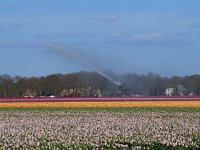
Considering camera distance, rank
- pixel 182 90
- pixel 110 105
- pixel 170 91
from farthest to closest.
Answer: pixel 182 90
pixel 170 91
pixel 110 105

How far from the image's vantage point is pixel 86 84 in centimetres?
8019

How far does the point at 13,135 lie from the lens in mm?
18984

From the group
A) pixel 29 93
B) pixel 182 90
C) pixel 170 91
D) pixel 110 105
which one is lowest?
pixel 110 105

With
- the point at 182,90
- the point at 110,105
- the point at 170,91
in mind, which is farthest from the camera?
the point at 182,90

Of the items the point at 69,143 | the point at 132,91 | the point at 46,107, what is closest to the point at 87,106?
the point at 46,107

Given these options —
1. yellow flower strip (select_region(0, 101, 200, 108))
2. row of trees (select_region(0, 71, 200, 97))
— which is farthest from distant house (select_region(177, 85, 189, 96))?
yellow flower strip (select_region(0, 101, 200, 108))

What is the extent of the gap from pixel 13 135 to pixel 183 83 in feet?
214

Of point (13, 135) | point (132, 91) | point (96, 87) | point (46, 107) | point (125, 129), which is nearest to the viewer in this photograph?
point (13, 135)

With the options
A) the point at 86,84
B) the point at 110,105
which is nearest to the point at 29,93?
the point at 86,84

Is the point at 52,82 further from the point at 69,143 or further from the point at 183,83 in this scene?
the point at 69,143

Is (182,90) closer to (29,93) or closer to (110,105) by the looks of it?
(29,93)

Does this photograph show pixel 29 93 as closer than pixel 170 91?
No

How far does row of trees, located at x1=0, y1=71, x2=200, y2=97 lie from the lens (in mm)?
72875

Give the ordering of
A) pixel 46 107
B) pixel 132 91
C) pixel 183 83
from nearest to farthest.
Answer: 1. pixel 46 107
2. pixel 132 91
3. pixel 183 83
